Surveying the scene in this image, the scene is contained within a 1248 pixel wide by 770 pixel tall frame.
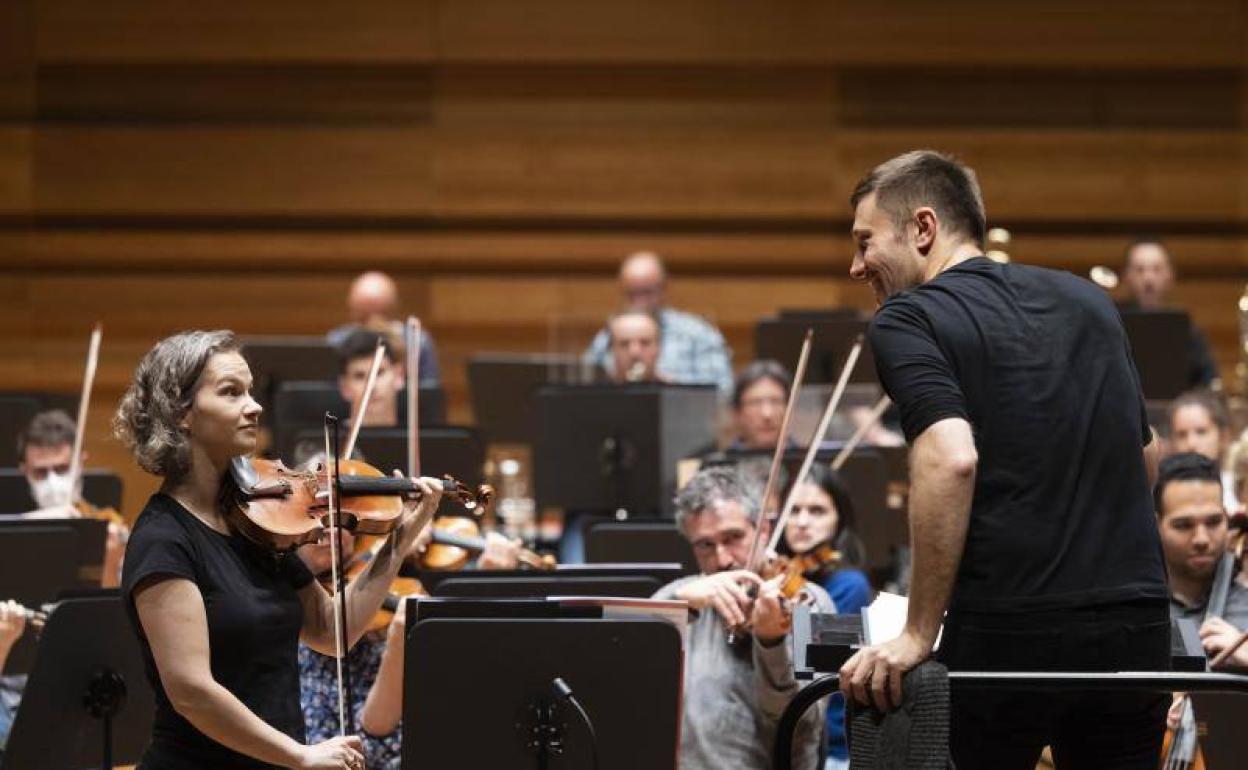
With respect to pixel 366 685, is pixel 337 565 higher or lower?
higher

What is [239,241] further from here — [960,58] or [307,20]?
[960,58]

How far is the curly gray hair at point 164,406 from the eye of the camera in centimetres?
265

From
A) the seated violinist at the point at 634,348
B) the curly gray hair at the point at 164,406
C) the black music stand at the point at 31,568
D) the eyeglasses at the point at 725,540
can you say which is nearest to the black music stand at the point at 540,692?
the curly gray hair at the point at 164,406

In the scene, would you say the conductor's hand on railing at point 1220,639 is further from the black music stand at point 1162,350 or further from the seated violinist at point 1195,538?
the black music stand at point 1162,350

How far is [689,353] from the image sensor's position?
24.0 feet

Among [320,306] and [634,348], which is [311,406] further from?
[320,306]

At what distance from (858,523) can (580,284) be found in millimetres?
3843

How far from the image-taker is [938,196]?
94.7 inches

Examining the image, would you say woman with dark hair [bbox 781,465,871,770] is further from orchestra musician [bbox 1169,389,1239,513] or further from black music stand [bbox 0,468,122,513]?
black music stand [bbox 0,468,122,513]

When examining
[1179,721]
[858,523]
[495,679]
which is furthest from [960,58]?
[495,679]

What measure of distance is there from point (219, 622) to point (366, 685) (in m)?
1.11

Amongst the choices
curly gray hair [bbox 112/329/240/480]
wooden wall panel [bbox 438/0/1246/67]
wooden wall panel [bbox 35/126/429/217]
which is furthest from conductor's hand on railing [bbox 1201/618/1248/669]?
wooden wall panel [bbox 35/126/429/217]

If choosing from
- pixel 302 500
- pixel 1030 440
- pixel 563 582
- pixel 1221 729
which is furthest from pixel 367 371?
pixel 1030 440

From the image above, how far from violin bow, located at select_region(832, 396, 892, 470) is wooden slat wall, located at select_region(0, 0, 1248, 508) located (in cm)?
275
